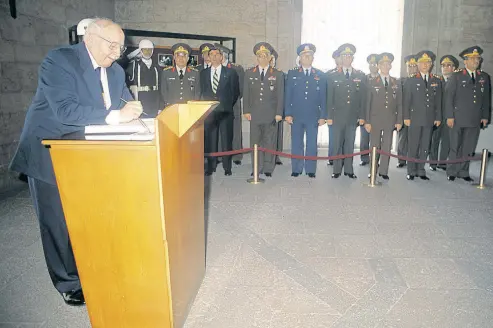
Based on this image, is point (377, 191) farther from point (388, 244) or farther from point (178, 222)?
point (178, 222)

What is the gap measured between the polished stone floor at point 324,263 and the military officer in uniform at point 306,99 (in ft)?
3.88

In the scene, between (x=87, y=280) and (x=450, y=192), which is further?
(x=450, y=192)

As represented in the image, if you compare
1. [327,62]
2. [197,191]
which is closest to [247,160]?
[327,62]

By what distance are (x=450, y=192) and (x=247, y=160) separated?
353 centimetres

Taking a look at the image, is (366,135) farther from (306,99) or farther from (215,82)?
(215,82)

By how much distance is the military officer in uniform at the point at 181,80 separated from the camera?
6.04 metres

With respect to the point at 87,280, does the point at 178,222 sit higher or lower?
higher

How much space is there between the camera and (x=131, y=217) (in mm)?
1813

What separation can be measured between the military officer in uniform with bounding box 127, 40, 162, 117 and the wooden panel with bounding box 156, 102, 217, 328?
3.94 metres

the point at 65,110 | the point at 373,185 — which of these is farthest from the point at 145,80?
the point at 65,110

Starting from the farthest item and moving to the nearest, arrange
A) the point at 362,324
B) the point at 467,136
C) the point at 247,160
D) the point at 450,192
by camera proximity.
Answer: the point at 247,160 → the point at 467,136 → the point at 450,192 → the point at 362,324

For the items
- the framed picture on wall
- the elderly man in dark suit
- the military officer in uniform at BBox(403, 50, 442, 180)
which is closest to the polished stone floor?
the elderly man in dark suit

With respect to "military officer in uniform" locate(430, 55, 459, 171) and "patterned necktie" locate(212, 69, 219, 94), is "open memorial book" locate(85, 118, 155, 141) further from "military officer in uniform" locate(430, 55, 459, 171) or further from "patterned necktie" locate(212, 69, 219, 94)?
"military officer in uniform" locate(430, 55, 459, 171)

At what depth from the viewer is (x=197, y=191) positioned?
2.44m
